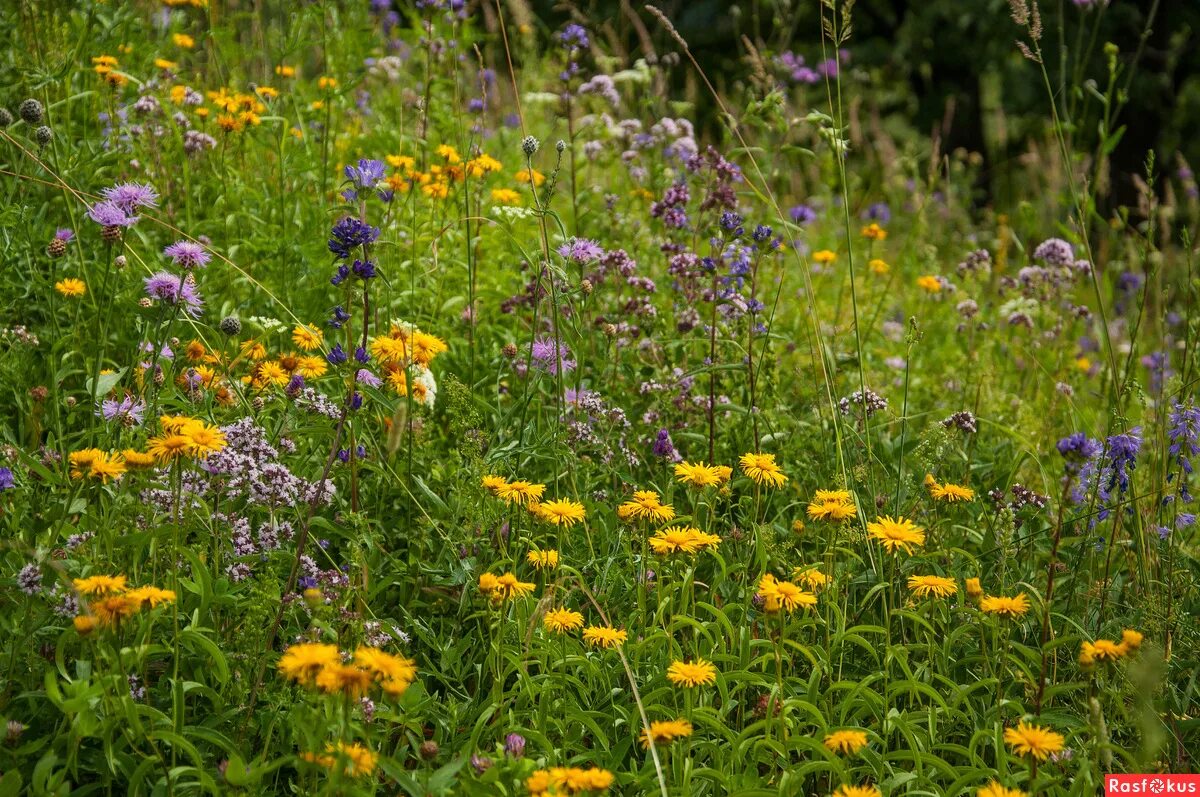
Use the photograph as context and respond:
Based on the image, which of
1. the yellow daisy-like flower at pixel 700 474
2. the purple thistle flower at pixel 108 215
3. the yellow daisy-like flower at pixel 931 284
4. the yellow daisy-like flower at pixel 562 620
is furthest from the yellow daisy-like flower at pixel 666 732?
the yellow daisy-like flower at pixel 931 284

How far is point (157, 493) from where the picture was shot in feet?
6.59

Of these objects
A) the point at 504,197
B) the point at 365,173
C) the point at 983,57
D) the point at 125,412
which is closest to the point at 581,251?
the point at 365,173

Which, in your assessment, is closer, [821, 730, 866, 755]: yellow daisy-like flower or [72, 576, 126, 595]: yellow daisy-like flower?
[72, 576, 126, 595]: yellow daisy-like flower

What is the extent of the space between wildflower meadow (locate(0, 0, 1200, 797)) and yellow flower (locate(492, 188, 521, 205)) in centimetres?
15

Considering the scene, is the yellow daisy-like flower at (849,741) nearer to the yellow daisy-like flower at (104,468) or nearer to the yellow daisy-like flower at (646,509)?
the yellow daisy-like flower at (646,509)

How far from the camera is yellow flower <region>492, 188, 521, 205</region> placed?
3.52m

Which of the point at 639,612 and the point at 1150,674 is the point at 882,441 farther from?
the point at 1150,674

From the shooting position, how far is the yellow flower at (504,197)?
139 inches

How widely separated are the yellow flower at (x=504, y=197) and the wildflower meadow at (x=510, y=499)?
148 mm

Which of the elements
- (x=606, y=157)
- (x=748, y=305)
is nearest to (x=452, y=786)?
(x=748, y=305)

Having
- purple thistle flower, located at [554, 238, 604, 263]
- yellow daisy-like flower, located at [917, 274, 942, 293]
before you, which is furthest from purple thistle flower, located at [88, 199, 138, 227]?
yellow daisy-like flower, located at [917, 274, 942, 293]

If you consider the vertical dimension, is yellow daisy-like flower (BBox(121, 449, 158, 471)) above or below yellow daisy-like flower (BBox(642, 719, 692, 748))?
above

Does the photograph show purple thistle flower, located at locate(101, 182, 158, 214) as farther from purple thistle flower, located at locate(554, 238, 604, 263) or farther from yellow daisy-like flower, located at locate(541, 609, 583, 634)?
yellow daisy-like flower, located at locate(541, 609, 583, 634)

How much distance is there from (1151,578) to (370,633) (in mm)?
1746
